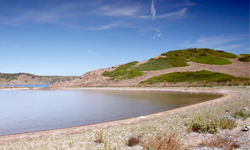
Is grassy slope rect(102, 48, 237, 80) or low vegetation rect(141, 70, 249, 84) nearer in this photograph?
low vegetation rect(141, 70, 249, 84)

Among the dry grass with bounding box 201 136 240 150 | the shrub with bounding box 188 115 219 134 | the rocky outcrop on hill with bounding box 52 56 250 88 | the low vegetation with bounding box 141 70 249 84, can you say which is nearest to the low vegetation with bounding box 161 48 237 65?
the rocky outcrop on hill with bounding box 52 56 250 88

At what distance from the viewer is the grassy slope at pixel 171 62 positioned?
2825 inches

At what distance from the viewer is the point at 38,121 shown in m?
15.2

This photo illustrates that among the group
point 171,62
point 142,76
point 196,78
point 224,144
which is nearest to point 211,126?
point 224,144

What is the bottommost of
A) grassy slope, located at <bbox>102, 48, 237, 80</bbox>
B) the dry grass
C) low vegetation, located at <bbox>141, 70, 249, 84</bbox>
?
the dry grass

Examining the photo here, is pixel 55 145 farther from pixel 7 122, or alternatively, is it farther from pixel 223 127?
pixel 7 122

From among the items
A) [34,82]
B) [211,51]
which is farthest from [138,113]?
[34,82]

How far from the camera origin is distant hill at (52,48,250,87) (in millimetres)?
54531

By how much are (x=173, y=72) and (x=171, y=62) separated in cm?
1473

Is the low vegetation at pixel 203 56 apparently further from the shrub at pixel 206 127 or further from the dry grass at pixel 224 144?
the dry grass at pixel 224 144

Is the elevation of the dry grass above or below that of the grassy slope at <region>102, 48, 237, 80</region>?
below

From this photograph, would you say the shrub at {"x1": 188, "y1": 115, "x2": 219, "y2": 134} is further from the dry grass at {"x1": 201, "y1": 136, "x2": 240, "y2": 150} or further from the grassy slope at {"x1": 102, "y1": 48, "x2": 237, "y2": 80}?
the grassy slope at {"x1": 102, "y1": 48, "x2": 237, "y2": 80}

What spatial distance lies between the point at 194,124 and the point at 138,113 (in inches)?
339

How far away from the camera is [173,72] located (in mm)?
63156
